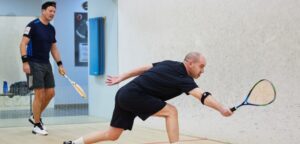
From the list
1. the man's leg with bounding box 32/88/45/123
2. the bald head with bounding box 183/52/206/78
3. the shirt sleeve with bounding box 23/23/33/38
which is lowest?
the man's leg with bounding box 32/88/45/123

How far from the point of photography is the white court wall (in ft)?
14.3

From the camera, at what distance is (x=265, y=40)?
14.9 ft

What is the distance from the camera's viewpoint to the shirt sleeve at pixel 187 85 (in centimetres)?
337

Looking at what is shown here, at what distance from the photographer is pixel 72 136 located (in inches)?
213

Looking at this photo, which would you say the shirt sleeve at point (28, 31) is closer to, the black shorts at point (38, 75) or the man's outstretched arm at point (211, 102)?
the black shorts at point (38, 75)

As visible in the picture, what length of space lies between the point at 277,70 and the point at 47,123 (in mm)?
3213

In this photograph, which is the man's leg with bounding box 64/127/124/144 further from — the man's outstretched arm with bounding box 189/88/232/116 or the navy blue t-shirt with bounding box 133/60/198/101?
the man's outstretched arm with bounding box 189/88/232/116

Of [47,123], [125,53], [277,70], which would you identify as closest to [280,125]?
[277,70]

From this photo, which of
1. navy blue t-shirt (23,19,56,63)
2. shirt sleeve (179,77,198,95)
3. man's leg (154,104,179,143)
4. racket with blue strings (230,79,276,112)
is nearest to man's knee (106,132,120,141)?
man's leg (154,104,179,143)

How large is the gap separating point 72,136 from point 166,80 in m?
2.18

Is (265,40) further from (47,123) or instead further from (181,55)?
(47,123)

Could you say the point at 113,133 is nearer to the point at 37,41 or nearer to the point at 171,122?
the point at 171,122

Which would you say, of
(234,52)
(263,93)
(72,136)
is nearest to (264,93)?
(263,93)

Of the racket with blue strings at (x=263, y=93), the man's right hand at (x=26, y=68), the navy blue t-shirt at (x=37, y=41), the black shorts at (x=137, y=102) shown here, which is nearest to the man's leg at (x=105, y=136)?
the black shorts at (x=137, y=102)
